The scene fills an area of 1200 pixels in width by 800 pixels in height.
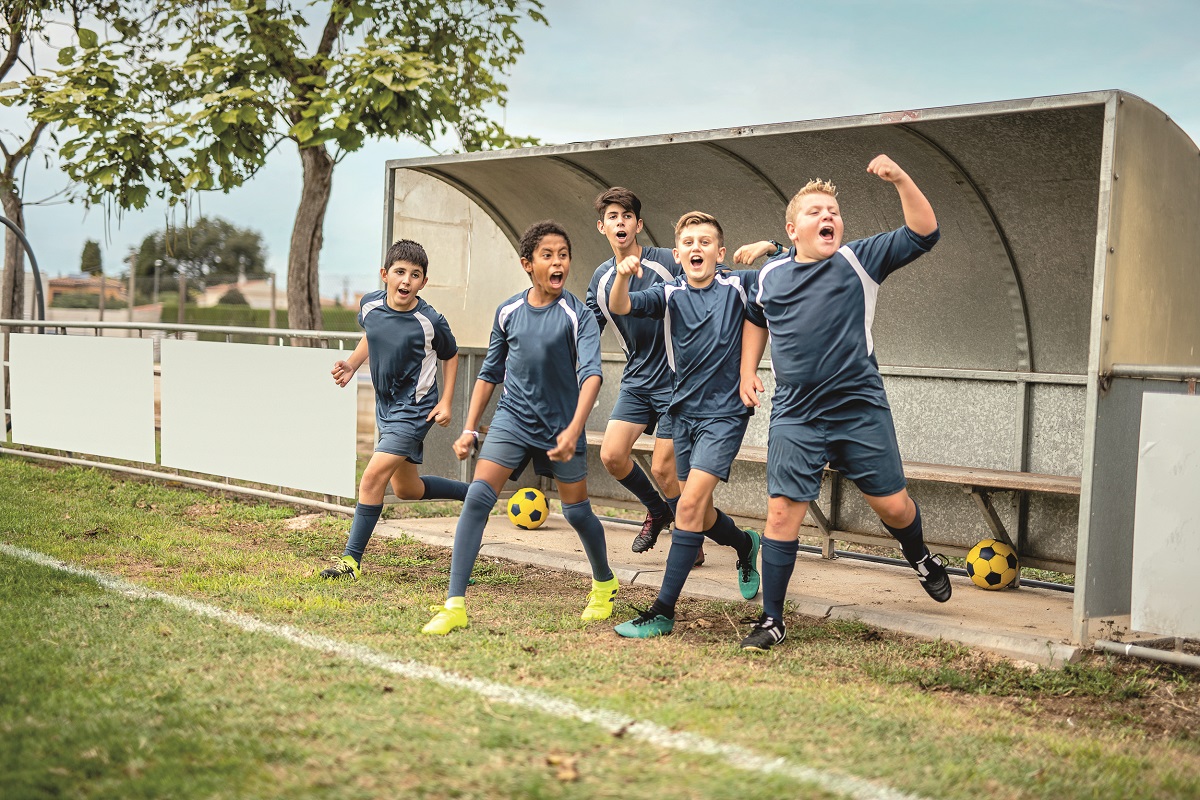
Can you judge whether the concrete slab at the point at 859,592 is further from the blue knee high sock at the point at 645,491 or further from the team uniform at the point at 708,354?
the team uniform at the point at 708,354

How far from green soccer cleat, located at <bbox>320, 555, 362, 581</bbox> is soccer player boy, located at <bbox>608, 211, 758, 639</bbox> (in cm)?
179

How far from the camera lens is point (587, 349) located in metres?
5.34

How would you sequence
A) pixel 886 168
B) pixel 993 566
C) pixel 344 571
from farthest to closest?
pixel 993 566 < pixel 344 571 < pixel 886 168

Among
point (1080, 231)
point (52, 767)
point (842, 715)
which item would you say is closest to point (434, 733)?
point (52, 767)

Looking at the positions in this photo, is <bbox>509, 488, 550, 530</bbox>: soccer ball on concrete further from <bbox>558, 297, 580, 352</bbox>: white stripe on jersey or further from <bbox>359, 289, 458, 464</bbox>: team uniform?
<bbox>558, 297, 580, 352</bbox>: white stripe on jersey

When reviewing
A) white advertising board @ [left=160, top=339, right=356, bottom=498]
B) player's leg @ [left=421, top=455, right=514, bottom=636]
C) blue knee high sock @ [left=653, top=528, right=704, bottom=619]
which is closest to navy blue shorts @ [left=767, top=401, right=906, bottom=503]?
blue knee high sock @ [left=653, top=528, right=704, bottom=619]

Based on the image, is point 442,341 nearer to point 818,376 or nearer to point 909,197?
point 818,376

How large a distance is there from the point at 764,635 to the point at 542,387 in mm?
1468

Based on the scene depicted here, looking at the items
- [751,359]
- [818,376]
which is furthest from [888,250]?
[751,359]

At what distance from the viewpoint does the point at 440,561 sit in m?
7.18

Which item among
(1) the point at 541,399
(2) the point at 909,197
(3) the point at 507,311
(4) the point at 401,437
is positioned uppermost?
(2) the point at 909,197

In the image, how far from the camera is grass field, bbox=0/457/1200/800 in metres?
3.29

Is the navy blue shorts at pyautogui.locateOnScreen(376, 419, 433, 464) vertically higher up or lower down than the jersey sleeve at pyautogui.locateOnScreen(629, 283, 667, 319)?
lower down

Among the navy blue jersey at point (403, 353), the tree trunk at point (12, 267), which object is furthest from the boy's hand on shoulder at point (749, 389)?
the tree trunk at point (12, 267)
